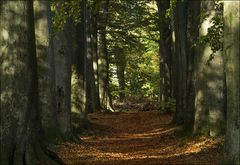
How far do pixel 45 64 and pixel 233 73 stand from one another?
6489 mm

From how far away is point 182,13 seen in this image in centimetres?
1822

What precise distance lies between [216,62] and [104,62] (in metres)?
20.9

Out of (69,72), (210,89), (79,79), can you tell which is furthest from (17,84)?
(79,79)

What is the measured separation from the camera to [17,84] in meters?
7.45

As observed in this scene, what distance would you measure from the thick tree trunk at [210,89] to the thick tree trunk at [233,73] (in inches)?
221

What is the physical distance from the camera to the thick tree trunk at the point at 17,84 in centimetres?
737

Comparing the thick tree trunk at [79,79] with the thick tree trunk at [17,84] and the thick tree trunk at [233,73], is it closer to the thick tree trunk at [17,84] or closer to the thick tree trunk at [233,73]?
the thick tree trunk at [17,84]

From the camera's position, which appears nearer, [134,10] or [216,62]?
[216,62]

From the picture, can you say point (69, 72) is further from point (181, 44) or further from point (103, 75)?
point (103, 75)

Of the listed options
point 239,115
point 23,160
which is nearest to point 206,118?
point 239,115

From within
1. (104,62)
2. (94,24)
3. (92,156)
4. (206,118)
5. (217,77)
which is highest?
(94,24)

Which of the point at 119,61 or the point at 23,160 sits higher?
the point at 119,61

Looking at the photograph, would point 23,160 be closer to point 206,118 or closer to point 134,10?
point 206,118

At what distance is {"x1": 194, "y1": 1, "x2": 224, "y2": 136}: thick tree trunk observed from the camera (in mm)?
12953
